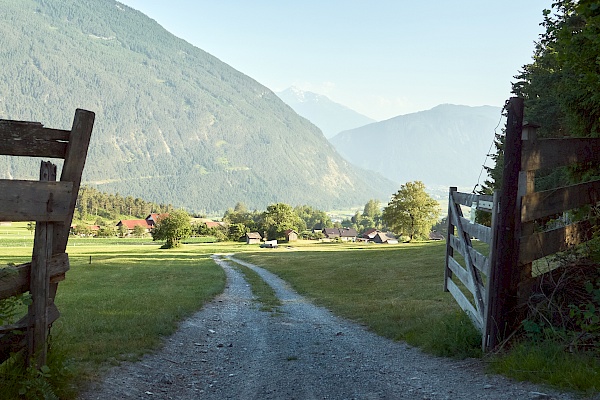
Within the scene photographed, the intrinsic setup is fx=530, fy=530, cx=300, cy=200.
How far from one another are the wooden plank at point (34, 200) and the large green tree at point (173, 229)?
91168mm

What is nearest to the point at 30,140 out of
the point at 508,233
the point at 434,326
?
the point at 508,233

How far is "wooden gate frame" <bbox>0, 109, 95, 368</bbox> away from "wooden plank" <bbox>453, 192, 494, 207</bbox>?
5.99 metres

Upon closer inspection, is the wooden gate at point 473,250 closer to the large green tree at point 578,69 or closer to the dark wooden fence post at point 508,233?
the dark wooden fence post at point 508,233

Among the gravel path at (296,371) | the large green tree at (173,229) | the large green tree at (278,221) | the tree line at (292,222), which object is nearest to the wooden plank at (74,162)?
the gravel path at (296,371)

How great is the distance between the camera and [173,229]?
94.9 m

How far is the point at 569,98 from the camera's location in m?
12.8

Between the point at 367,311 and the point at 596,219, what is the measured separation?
8.18 m

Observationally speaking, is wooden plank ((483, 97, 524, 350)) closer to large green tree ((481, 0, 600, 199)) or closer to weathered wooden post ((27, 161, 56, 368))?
large green tree ((481, 0, 600, 199))

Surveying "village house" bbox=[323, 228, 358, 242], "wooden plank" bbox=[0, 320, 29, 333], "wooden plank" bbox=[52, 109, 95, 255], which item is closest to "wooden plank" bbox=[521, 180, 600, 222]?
"wooden plank" bbox=[52, 109, 95, 255]

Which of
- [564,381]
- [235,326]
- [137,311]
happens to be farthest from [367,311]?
[564,381]

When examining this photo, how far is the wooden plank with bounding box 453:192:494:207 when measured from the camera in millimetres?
8574

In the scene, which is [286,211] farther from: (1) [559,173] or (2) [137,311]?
(2) [137,311]

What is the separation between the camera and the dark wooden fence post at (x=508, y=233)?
25.6 feet

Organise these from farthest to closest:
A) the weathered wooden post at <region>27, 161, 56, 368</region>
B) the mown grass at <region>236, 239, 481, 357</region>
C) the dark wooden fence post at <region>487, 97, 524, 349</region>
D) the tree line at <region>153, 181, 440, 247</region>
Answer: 1. the tree line at <region>153, 181, 440, 247</region>
2. the mown grass at <region>236, 239, 481, 357</region>
3. the dark wooden fence post at <region>487, 97, 524, 349</region>
4. the weathered wooden post at <region>27, 161, 56, 368</region>
